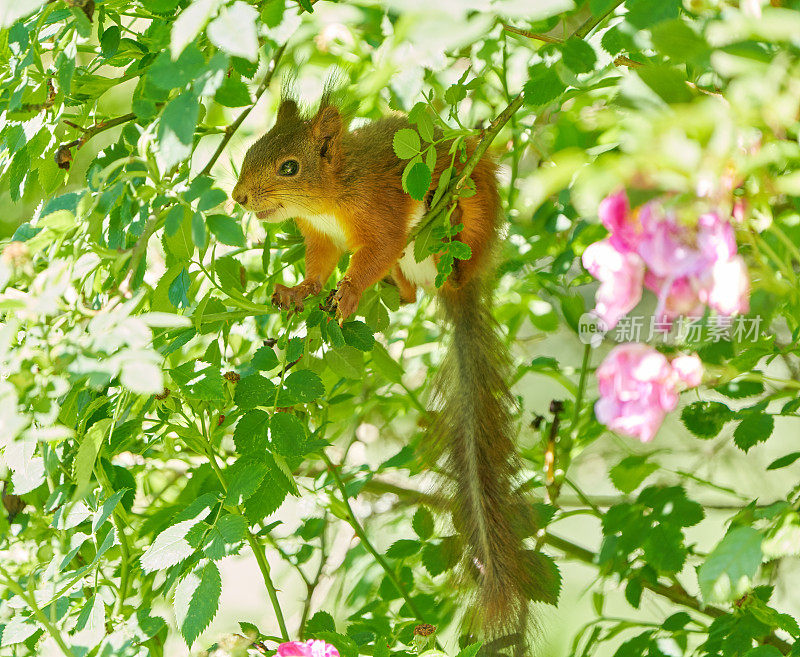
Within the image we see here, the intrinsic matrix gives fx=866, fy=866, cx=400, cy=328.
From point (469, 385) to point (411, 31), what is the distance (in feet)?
3.47

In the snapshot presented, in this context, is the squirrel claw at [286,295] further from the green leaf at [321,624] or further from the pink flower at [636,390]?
the pink flower at [636,390]

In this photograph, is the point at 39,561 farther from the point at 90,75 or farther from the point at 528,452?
the point at 528,452

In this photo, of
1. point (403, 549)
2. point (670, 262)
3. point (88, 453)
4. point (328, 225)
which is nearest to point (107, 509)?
point (88, 453)

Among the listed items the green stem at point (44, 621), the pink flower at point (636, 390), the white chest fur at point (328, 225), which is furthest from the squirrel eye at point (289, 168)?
the pink flower at point (636, 390)

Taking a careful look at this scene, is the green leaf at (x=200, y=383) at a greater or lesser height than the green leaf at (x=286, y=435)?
greater

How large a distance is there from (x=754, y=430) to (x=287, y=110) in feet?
3.18

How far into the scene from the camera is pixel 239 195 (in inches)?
55.2

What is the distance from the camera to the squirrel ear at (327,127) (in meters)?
1.55

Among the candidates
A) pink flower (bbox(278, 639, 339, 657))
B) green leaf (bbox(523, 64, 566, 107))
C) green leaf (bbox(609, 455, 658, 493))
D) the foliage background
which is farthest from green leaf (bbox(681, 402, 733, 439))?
pink flower (bbox(278, 639, 339, 657))

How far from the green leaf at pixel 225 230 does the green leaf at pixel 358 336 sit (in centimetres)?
32


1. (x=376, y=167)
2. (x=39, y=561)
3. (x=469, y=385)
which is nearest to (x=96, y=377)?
(x=39, y=561)

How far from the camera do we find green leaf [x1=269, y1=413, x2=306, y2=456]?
91 centimetres

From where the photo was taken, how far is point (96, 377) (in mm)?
637

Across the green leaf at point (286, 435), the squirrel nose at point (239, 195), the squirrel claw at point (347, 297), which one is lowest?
the green leaf at point (286, 435)
